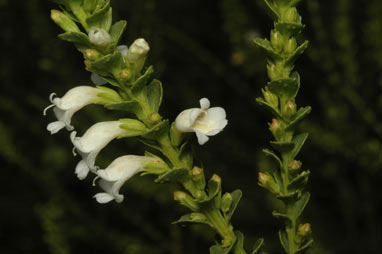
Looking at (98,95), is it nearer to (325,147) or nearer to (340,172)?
(325,147)

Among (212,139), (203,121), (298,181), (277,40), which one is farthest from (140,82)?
(212,139)

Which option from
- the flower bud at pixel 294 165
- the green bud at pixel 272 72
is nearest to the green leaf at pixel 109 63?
the green bud at pixel 272 72

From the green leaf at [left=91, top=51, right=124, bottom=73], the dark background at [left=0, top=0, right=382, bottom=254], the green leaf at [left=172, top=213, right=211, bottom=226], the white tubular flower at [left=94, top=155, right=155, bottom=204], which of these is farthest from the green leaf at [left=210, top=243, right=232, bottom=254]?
the dark background at [left=0, top=0, right=382, bottom=254]

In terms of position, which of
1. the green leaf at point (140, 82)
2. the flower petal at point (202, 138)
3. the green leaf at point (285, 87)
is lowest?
the flower petal at point (202, 138)

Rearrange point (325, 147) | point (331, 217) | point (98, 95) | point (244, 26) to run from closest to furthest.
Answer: point (98, 95) < point (325, 147) < point (244, 26) < point (331, 217)

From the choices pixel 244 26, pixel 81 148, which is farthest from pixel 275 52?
pixel 244 26

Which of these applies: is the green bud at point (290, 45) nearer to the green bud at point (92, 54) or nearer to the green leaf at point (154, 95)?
the green leaf at point (154, 95)
